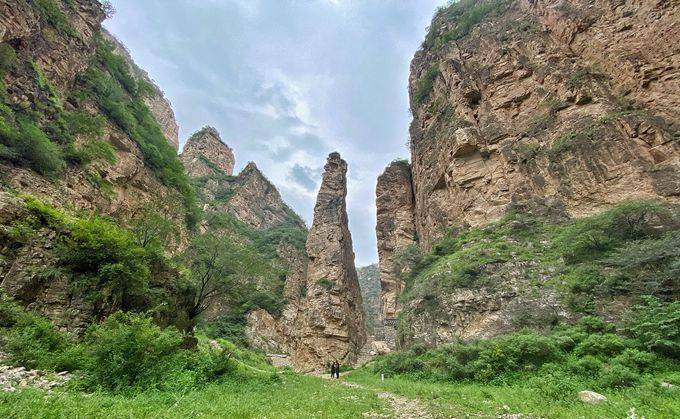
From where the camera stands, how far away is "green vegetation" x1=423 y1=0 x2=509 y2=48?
3256 cm

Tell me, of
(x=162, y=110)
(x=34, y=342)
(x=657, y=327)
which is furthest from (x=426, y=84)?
(x=162, y=110)

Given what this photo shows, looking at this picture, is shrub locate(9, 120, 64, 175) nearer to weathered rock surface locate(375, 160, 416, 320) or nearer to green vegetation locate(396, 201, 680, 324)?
green vegetation locate(396, 201, 680, 324)

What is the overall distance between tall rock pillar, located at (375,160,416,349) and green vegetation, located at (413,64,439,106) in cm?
1125

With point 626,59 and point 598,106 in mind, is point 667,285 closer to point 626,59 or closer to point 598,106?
point 598,106

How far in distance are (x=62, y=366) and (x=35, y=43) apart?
77.8 feet

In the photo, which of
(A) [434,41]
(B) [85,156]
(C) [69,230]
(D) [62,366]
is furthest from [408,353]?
(A) [434,41]

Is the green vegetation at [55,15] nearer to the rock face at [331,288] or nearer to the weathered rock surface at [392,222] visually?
the rock face at [331,288]

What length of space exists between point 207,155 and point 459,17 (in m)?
66.9

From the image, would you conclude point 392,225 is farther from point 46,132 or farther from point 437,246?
point 46,132

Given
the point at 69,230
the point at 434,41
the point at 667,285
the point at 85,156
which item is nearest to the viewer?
the point at 69,230

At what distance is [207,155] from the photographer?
264ft

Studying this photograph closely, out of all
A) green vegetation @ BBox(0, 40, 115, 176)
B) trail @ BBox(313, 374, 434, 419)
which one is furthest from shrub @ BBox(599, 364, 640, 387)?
green vegetation @ BBox(0, 40, 115, 176)

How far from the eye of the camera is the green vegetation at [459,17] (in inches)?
1282

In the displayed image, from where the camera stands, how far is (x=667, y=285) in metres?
11.2
